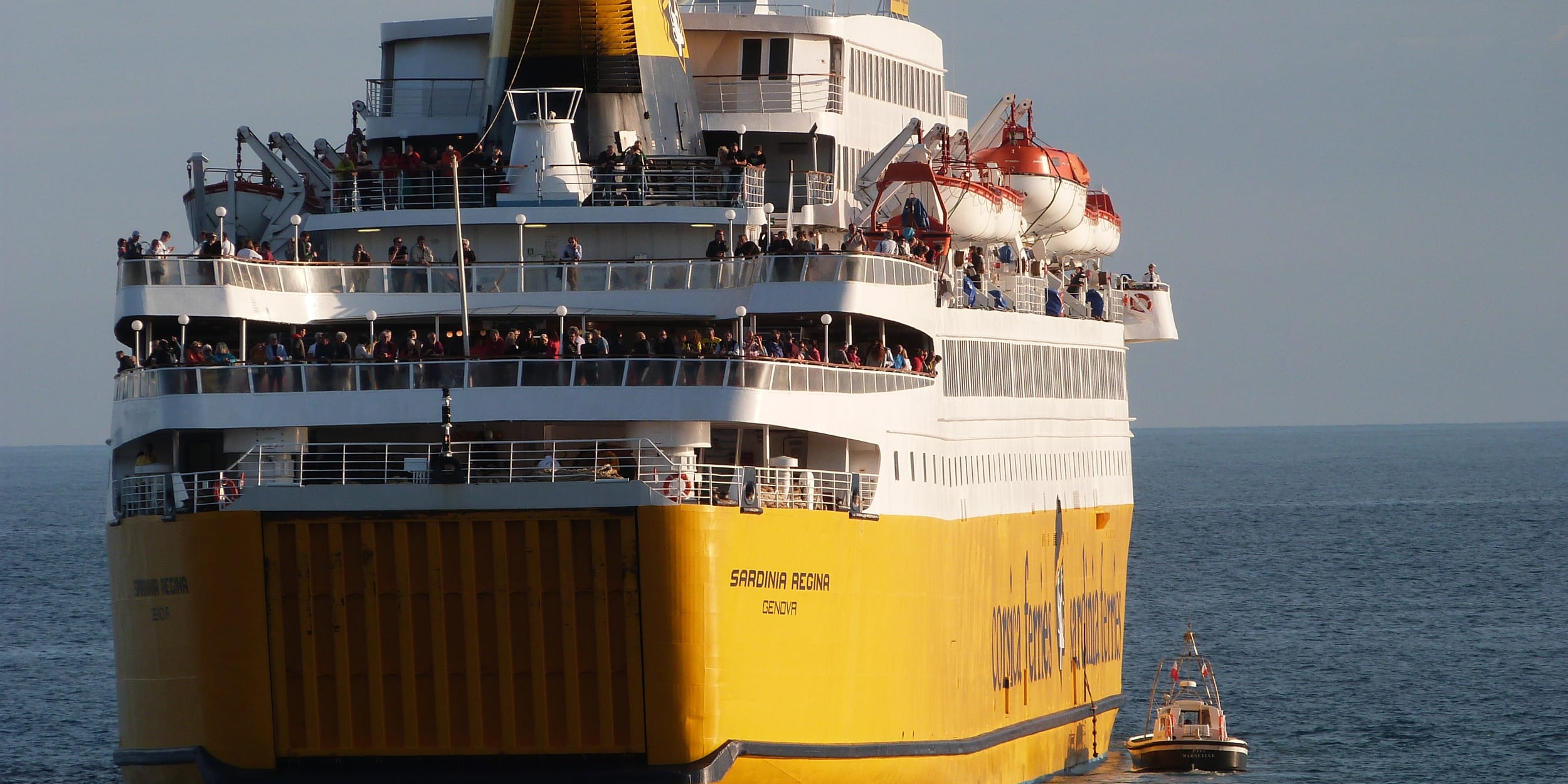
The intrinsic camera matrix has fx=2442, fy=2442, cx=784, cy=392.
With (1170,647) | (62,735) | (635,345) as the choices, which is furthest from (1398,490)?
(635,345)

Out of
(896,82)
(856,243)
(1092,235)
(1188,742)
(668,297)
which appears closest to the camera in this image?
(668,297)

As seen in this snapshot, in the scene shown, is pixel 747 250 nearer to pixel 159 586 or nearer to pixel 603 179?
pixel 603 179

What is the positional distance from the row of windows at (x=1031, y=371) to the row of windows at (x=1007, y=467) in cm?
118

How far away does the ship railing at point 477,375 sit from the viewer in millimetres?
31969

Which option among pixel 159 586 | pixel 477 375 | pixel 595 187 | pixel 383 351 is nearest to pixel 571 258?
pixel 595 187

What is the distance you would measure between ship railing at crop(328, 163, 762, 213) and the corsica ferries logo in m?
8.94

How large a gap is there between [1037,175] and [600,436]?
2217 centimetres

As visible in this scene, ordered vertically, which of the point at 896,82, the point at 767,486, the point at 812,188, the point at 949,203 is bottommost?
the point at 767,486

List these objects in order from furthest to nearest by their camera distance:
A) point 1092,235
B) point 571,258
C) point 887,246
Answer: point 1092,235
point 887,246
point 571,258

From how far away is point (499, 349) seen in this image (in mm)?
33094

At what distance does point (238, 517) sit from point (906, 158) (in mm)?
17615

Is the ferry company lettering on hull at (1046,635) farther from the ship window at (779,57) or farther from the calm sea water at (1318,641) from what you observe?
the ship window at (779,57)

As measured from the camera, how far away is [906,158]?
4462cm

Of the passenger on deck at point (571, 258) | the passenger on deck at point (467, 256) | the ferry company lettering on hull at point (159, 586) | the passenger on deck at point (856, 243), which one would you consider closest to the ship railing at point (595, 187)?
the passenger on deck at point (571, 258)
